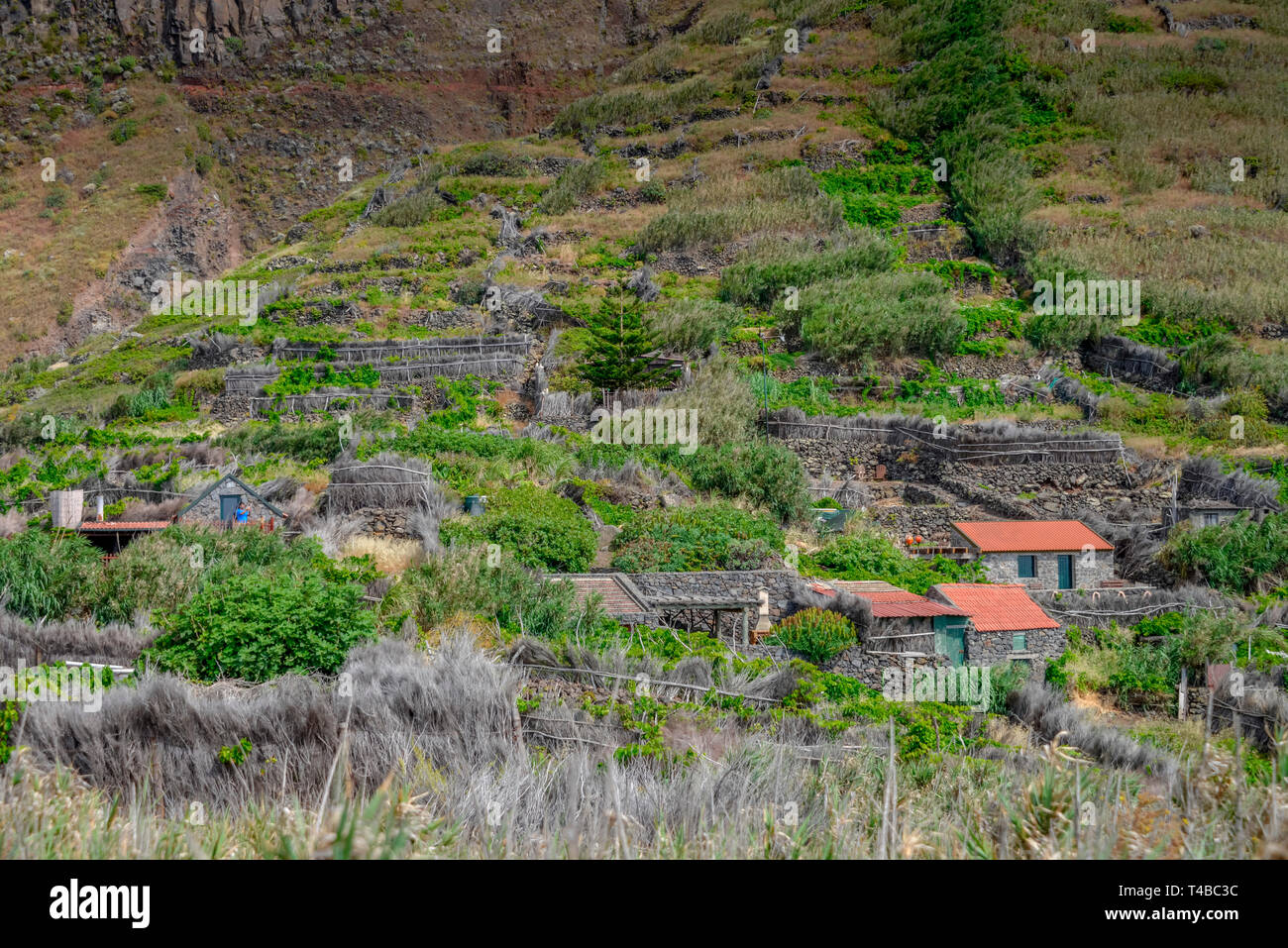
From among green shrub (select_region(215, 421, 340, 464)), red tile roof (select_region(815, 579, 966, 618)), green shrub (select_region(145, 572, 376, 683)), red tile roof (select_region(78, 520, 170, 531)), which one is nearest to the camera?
green shrub (select_region(145, 572, 376, 683))

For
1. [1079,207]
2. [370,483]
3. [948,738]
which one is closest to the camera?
[948,738]

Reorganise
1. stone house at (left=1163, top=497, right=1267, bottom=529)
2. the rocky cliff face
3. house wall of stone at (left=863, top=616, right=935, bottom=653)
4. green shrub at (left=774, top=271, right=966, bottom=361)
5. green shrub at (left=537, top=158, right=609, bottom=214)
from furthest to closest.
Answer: the rocky cliff face → green shrub at (left=537, top=158, right=609, bottom=214) → green shrub at (left=774, top=271, right=966, bottom=361) → stone house at (left=1163, top=497, right=1267, bottom=529) → house wall of stone at (left=863, top=616, right=935, bottom=653)

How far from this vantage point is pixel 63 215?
172ft

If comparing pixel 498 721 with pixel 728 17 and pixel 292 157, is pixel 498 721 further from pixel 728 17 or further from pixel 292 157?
pixel 292 157

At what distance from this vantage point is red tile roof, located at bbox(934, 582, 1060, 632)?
12250mm

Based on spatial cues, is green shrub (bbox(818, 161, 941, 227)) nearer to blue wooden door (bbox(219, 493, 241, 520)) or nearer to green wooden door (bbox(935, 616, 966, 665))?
green wooden door (bbox(935, 616, 966, 665))

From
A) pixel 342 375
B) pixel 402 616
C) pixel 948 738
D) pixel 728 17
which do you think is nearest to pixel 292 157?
pixel 728 17

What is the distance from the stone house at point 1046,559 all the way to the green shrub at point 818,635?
194 inches

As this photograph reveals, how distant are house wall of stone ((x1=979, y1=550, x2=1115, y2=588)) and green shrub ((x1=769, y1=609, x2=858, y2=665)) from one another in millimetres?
4959

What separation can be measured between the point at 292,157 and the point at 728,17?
3177 cm

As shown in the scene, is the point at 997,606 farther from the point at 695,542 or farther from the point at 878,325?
the point at 878,325

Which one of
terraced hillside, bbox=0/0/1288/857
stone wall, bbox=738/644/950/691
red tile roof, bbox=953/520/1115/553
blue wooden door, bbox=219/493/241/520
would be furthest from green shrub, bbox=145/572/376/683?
red tile roof, bbox=953/520/1115/553

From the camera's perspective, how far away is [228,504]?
14.3 m

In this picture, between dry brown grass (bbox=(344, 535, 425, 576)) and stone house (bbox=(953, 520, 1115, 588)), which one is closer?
dry brown grass (bbox=(344, 535, 425, 576))
